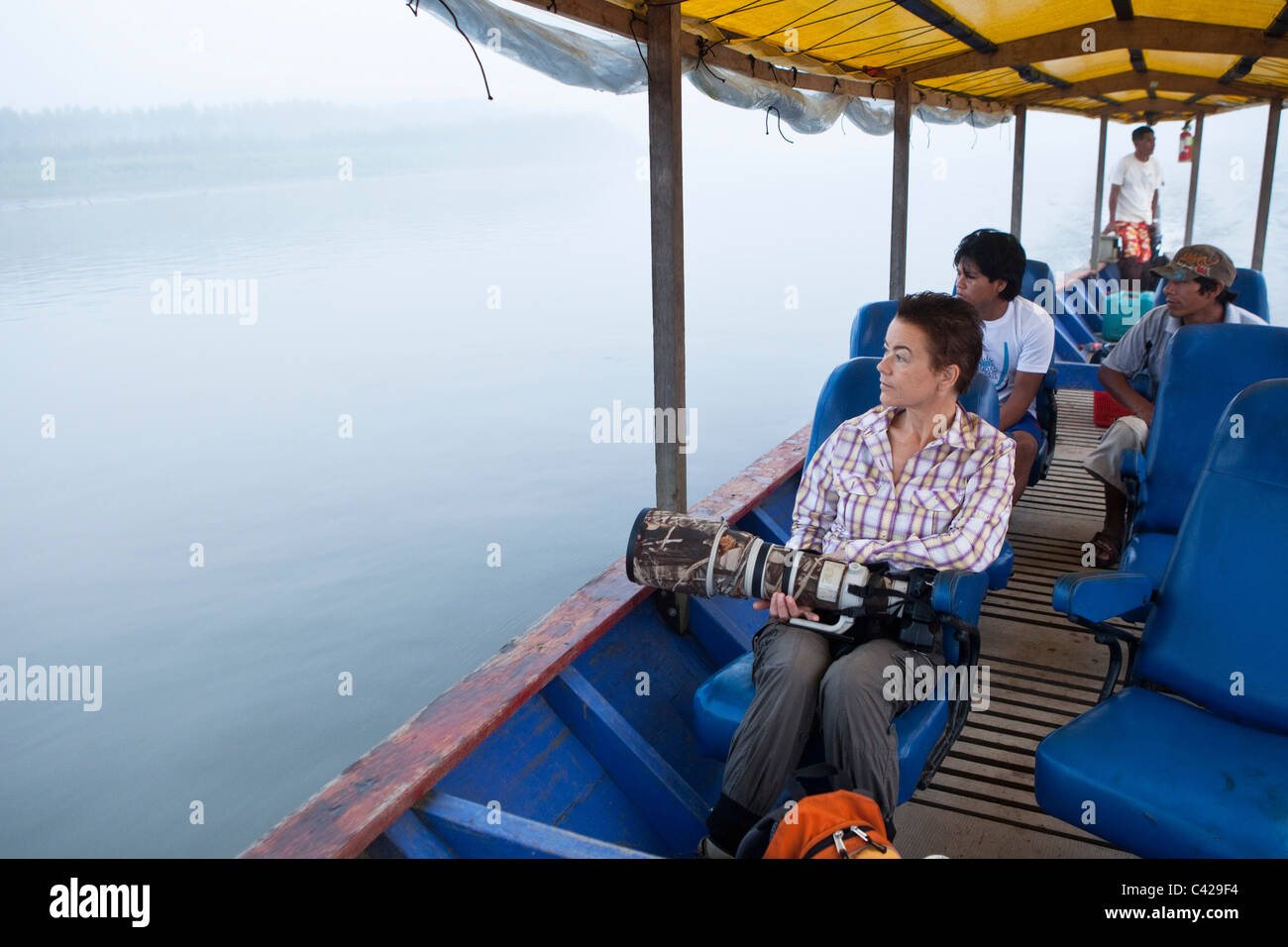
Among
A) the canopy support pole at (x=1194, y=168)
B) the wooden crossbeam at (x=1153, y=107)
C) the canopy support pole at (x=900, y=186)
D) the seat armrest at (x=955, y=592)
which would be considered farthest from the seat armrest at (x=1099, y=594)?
the canopy support pole at (x=1194, y=168)

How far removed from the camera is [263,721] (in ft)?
17.9

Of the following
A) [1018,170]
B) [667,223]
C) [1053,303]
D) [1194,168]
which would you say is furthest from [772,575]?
[1194,168]

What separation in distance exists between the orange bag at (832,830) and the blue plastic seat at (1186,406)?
1.44 m

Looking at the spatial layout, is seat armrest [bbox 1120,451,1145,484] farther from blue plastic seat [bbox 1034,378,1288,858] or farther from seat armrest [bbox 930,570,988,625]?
seat armrest [bbox 930,570,988,625]

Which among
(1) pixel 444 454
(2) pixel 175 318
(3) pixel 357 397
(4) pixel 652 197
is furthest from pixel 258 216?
(4) pixel 652 197

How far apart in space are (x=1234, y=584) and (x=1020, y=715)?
0.92m

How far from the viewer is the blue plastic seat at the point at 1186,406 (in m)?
2.60

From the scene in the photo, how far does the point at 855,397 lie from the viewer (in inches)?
99.4

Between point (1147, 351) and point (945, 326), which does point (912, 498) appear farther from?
point (1147, 351)

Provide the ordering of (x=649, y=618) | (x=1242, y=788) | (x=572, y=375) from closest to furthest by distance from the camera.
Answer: (x=1242, y=788), (x=649, y=618), (x=572, y=375)
